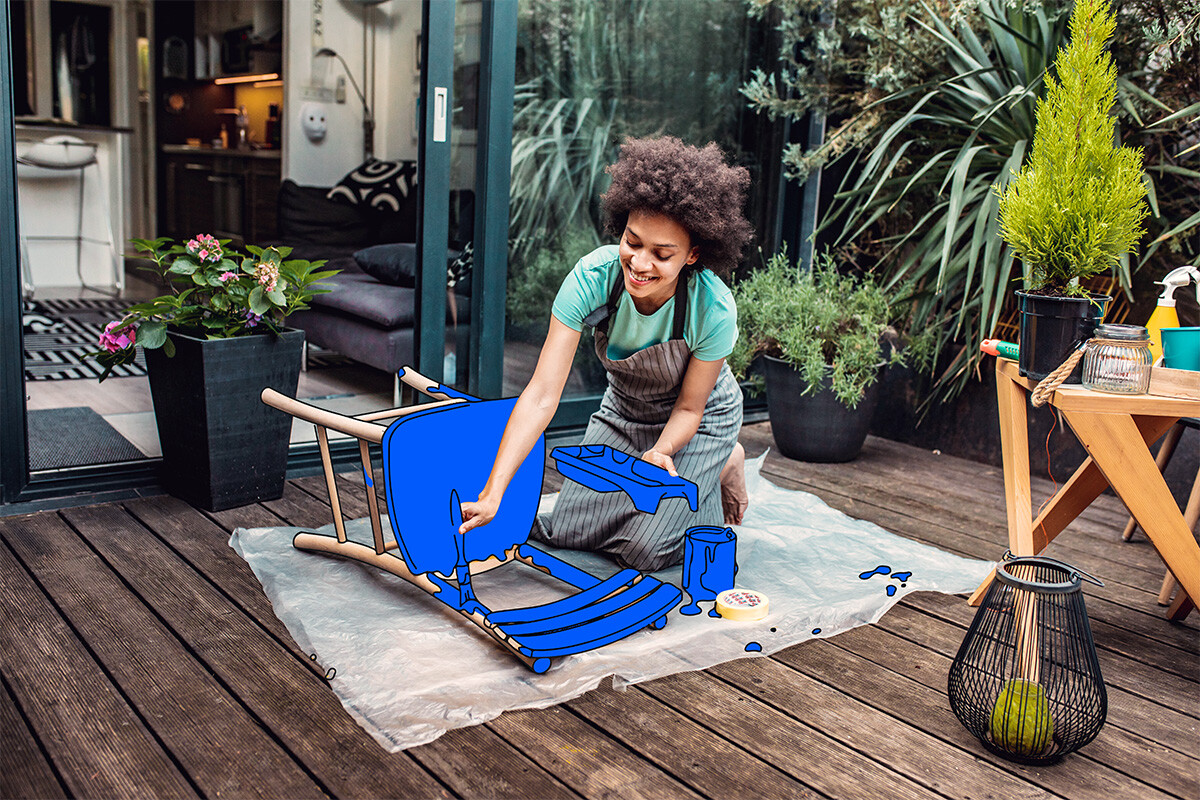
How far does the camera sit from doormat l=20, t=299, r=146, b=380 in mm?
4145

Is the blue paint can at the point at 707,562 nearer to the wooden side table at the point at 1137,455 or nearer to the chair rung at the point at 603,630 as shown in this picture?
the chair rung at the point at 603,630

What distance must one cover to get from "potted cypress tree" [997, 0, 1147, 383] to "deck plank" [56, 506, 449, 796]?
144 cm

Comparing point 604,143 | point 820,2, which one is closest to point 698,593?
point 604,143

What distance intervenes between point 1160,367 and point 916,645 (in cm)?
76

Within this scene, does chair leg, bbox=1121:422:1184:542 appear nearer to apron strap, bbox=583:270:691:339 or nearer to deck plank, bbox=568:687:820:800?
apron strap, bbox=583:270:691:339

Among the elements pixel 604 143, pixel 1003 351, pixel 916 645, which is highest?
pixel 604 143

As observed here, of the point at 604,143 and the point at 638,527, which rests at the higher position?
the point at 604,143

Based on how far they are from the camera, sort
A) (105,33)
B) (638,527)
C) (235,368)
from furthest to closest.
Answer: (105,33), (235,368), (638,527)

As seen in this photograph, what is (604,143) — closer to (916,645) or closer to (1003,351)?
(1003,351)

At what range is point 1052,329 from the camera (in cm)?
196

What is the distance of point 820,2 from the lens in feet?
12.5

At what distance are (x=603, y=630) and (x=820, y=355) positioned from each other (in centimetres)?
172

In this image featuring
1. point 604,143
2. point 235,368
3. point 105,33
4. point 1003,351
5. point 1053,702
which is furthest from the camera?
point 105,33

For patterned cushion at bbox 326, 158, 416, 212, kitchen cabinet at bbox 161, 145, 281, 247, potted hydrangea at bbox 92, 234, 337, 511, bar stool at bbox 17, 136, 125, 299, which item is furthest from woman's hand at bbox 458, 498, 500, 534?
kitchen cabinet at bbox 161, 145, 281, 247
